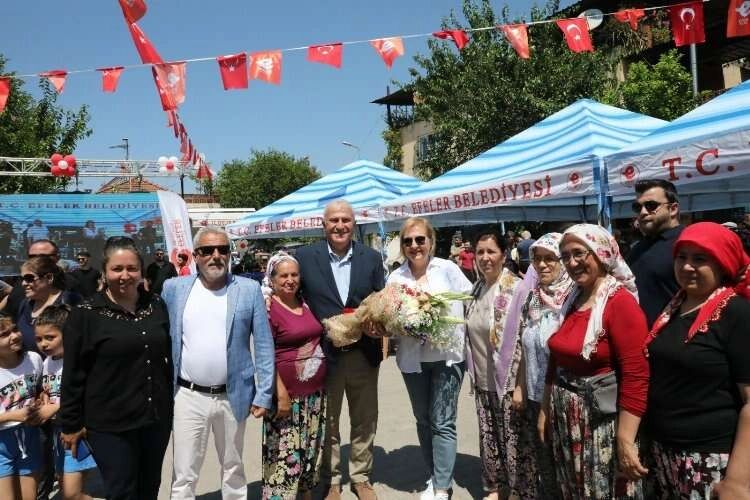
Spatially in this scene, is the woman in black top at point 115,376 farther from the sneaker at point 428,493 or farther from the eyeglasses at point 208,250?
the sneaker at point 428,493

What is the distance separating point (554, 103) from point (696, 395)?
14.7 metres

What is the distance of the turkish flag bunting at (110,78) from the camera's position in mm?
7926

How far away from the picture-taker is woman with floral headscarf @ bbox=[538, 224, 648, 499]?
2373 millimetres

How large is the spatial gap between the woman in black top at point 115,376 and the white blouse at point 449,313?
5.20ft

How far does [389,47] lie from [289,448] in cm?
619

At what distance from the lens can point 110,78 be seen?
7969 mm

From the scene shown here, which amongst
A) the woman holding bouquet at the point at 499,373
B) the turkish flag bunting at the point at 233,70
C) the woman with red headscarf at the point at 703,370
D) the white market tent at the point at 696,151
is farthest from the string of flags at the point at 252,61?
the woman with red headscarf at the point at 703,370

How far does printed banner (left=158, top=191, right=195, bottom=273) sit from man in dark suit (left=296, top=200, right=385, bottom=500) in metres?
8.45

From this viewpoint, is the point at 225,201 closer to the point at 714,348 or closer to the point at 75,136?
the point at 75,136

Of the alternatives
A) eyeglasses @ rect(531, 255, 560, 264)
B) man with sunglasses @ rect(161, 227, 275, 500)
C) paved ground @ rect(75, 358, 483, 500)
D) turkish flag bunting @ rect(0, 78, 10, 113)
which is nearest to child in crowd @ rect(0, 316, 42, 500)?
man with sunglasses @ rect(161, 227, 275, 500)

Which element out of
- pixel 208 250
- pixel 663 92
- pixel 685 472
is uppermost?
pixel 663 92

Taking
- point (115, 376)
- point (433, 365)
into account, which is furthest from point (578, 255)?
point (115, 376)

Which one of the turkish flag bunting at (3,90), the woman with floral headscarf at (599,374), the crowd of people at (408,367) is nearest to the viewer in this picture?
the crowd of people at (408,367)

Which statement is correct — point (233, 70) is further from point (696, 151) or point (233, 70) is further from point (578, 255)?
point (578, 255)
